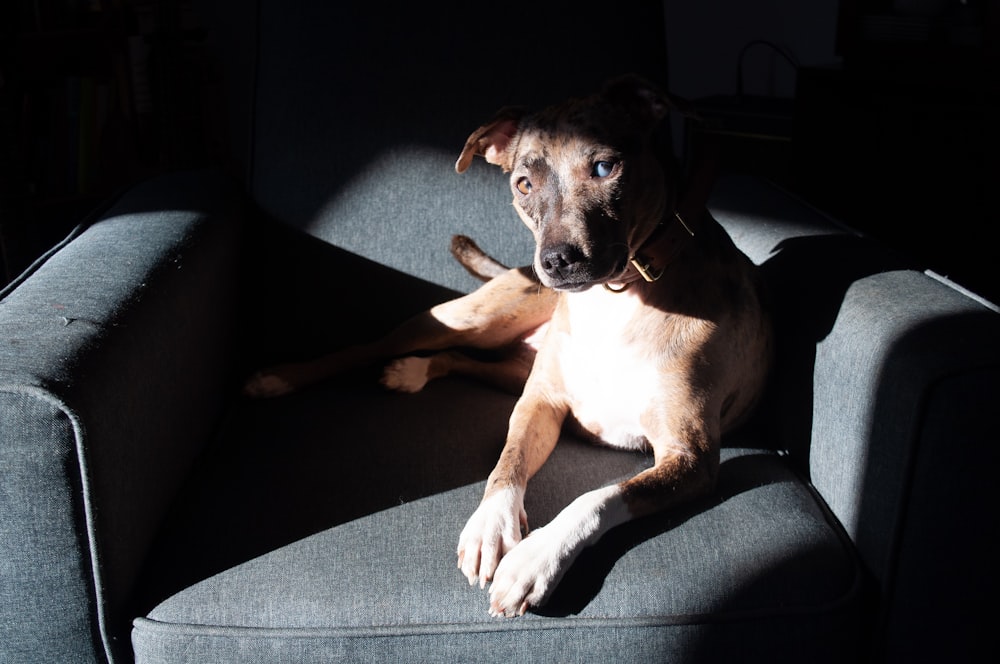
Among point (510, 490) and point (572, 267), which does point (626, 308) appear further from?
point (510, 490)

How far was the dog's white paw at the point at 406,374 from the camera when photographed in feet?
6.42

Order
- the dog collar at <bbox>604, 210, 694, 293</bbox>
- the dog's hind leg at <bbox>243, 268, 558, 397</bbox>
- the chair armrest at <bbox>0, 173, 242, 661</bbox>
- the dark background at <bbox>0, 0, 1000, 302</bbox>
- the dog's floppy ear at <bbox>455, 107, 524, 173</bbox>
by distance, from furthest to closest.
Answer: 1. the dark background at <bbox>0, 0, 1000, 302</bbox>
2. the dog's hind leg at <bbox>243, 268, 558, 397</bbox>
3. the dog's floppy ear at <bbox>455, 107, 524, 173</bbox>
4. the dog collar at <bbox>604, 210, 694, 293</bbox>
5. the chair armrest at <bbox>0, 173, 242, 661</bbox>

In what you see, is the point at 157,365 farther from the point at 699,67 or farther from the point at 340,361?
the point at 699,67

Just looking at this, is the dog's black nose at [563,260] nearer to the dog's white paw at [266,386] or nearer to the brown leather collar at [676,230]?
the brown leather collar at [676,230]

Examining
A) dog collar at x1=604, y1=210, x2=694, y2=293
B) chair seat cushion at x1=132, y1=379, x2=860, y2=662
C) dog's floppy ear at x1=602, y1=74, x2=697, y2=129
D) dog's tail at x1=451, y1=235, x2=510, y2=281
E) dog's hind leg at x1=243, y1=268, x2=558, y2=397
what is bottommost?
chair seat cushion at x1=132, y1=379, x2=860, y2=662

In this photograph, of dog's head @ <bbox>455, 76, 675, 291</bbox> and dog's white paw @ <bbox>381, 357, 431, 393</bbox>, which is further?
dog's white paw @ <bbox>381, 357, 431, 393</bbox>

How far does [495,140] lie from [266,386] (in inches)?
27.7

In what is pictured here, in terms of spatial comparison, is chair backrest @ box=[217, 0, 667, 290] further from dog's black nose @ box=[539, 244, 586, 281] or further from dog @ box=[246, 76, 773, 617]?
dog's black nose @ box=[539, 244, 586, 281]

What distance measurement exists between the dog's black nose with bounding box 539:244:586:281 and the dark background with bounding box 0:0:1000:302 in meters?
0.81

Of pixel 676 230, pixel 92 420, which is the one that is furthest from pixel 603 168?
pixel 92 420

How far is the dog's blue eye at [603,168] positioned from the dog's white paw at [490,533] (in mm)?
578

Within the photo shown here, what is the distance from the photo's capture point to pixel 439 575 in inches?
52.7

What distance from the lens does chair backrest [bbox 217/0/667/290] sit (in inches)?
85.4

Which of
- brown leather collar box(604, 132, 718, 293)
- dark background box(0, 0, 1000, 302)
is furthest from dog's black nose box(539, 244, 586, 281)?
dark background box(0, 0, 1000, 302)
